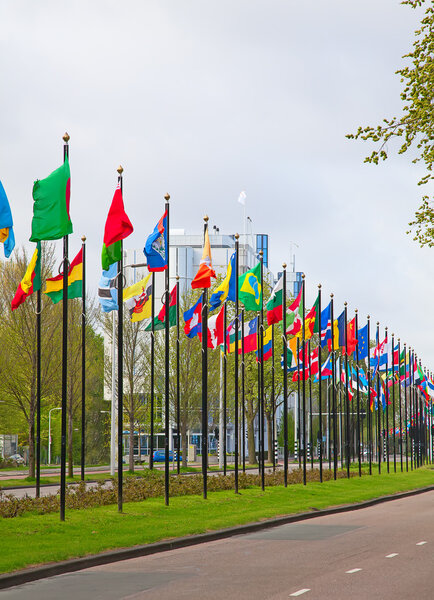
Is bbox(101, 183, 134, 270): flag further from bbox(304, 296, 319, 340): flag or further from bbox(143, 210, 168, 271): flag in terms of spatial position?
bbox(304, 296, 319, 340): flag

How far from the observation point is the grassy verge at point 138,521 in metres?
15.2

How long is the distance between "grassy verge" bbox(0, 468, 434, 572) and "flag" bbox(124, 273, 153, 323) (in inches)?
278

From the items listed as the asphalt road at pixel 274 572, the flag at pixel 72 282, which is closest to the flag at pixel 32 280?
the flag at pixel 72 282

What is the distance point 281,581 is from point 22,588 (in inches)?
144

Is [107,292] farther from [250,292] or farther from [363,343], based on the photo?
[363,343]

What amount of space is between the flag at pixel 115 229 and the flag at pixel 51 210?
1563 millimetres

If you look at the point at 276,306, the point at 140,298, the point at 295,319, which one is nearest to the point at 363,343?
the point at 295,319

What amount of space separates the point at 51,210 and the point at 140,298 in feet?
37.3

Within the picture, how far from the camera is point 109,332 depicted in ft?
171

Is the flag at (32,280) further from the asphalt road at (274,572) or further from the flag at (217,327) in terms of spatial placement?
the asphalt road at (274,572)

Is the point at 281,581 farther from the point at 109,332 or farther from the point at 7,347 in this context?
the point at 109,332

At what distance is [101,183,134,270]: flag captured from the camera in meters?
21.7

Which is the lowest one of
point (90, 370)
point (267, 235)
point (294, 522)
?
point (294, 522)

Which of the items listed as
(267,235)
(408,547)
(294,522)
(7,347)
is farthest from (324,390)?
(408,547)
